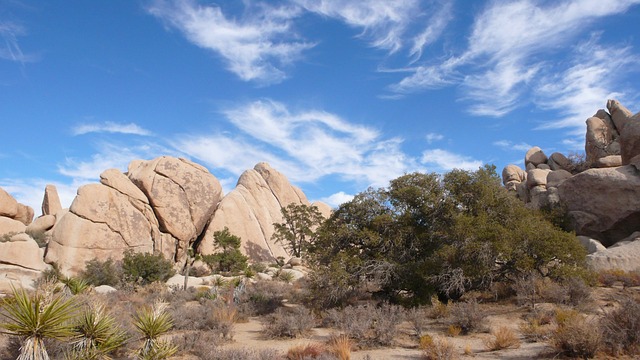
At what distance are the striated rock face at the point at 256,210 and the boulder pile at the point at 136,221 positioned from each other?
0.14 meters

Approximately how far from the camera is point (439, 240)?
16.7m

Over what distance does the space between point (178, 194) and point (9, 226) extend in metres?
19.0

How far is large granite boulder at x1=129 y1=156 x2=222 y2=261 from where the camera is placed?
4325cm

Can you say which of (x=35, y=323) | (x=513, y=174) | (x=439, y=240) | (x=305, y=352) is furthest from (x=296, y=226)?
(x=35, y=323)

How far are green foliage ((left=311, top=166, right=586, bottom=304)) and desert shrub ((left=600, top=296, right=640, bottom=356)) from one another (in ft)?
21.0

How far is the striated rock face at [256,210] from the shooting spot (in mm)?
48000

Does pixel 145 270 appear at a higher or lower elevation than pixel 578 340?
higher

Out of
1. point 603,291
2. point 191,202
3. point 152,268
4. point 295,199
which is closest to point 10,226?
point 191,202

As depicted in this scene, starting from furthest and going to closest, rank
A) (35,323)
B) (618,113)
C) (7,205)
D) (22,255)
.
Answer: (7,205)
(618,113)
(22,255)
(35,323)

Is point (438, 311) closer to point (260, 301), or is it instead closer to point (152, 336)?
point (260, 301)

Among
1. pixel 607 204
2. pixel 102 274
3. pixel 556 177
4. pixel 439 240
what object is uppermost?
pixel 556 177

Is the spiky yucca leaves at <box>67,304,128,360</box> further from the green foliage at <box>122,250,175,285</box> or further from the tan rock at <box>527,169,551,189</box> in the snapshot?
the tan rock at <box>527,169,551,189</box>

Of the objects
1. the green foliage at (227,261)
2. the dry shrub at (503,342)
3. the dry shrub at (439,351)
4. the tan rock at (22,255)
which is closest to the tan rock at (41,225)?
the tan rock at (22,255)

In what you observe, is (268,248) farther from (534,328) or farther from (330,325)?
→ (534,328)
